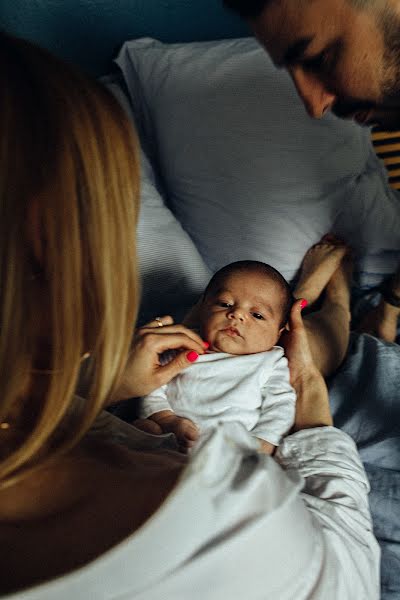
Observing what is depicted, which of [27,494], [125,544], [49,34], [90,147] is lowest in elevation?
[27,494]

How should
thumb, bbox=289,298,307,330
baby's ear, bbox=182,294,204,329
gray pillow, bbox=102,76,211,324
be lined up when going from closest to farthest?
thumb, bbox=289,298,307,330
baby's ear, bbox=182,294,204,329
gray pillow, bbox=102,76,211,324

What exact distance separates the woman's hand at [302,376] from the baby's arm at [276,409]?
16 mm

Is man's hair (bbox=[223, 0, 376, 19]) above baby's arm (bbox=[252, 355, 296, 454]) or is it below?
above

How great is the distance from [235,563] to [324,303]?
1081 mm

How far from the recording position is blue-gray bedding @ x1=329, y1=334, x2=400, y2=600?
97 cm

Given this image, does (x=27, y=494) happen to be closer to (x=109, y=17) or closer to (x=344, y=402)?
(x=344, y=402)

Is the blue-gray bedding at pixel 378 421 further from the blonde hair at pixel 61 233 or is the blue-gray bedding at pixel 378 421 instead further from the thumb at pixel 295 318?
the blonde hair at pixel 61 233

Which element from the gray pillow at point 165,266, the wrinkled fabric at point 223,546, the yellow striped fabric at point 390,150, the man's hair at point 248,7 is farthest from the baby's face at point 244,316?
the yellow striped fabric at point 390,150

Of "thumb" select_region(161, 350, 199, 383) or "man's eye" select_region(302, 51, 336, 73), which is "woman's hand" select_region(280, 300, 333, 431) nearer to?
"thumb" select_region(161, 350, 199, 383)

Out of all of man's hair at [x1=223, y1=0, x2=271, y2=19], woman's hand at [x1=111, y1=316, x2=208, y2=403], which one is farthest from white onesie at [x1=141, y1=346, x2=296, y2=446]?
man's hair at [x1=223, y1=0, x2=271, y2=19]

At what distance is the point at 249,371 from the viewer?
48.1 inches

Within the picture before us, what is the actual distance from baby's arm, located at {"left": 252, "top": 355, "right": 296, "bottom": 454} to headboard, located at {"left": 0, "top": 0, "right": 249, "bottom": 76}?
44.8 inches

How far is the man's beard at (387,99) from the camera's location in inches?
40.0

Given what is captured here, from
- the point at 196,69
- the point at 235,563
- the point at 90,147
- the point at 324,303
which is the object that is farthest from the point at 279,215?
the point at 235,563
